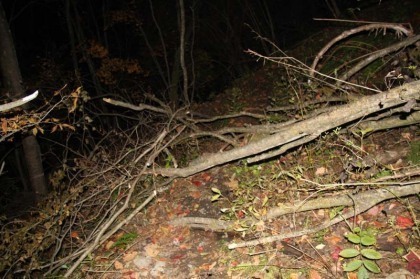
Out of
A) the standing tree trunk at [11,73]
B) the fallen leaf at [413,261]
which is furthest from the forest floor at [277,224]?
the standing tree trunk at [11,73]

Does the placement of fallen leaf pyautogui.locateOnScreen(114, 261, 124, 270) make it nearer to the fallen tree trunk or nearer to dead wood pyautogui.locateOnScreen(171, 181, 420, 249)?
dead wood pyautogui.locateOnScreen(171, 181, 420, 249)

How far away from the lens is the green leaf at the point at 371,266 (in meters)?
2.41

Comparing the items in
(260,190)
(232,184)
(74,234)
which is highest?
(260,190)

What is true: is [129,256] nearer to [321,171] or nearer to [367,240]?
[321,171]

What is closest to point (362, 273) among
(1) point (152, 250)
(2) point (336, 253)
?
(2) point (336, 253)

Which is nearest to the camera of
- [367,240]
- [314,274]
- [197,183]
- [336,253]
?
[367,240]

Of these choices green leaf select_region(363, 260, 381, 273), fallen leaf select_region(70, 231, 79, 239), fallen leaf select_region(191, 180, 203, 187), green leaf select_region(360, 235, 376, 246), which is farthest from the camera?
fallen leaf select_region(191, 180, 203, 187)

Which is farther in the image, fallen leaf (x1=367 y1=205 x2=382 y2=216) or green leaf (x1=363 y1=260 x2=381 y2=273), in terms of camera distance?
fallen leaf (x1=367 y1=205 x2=382 y2=216)

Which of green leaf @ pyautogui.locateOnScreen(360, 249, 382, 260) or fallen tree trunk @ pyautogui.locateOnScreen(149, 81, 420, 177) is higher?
fallen tree trunk @ pyautogui.locateOnScreen(149, 81, 420, 177)

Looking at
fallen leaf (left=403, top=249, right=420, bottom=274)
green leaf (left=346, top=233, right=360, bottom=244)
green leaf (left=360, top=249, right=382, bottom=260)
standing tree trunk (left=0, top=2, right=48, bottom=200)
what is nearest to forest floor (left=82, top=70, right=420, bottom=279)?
fallen leaf (left=403, top=249, right=420, bottom=274)

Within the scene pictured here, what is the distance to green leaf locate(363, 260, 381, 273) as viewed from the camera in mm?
2406

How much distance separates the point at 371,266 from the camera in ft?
8.03

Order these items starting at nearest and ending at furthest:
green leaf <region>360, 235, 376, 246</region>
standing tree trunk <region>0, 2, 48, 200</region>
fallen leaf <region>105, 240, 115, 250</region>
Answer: green leaf <region>360, 235, 376, 246</region> < fallen leaf <region>105, 240, 115, 250</region> < standing tree trunk <region>0, 2, 48, 200</region>

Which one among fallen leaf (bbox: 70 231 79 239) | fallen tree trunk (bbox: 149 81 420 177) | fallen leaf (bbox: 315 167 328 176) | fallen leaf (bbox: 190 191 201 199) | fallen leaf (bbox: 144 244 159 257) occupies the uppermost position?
fallen tree trunk (bbox: 149 81 420 177)
